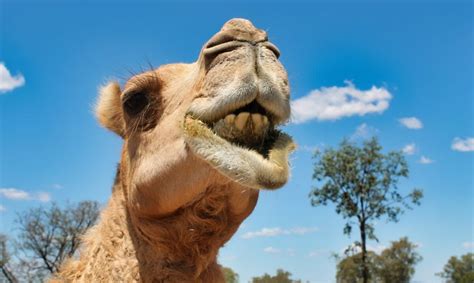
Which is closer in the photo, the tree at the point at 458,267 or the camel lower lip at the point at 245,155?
the camel lower lip at the point at 245,155

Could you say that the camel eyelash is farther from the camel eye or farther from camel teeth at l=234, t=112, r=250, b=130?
camel teeth at l=234, t=112, r=250, b=130

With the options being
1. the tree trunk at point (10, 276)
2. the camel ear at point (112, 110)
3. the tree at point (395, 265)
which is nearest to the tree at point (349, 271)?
the tree at point (395, 265)

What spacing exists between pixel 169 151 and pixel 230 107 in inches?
26.3

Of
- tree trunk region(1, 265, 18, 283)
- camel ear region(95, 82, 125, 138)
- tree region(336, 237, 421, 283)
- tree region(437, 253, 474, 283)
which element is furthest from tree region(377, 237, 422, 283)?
camel ear region(95, 82, 125, 138)

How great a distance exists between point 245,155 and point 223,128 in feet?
0.79

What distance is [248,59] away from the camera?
2912 mm

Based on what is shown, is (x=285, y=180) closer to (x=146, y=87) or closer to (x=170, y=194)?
(x=170, y=194)

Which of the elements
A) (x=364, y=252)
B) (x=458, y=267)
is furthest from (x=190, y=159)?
(x=458, y=267)

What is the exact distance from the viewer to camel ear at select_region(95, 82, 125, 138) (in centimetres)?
432

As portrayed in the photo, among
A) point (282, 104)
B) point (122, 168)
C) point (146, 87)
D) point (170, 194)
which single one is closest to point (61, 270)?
point (122, 168)

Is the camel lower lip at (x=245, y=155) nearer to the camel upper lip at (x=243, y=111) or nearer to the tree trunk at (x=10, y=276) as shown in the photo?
the camel upper lip at (x=243, y=111)

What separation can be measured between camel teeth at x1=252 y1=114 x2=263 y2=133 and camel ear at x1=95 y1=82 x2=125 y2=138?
1.68 metres

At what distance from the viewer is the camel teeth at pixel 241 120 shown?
9.53 ft

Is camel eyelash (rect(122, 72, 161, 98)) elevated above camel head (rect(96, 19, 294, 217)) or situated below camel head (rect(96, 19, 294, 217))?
above
